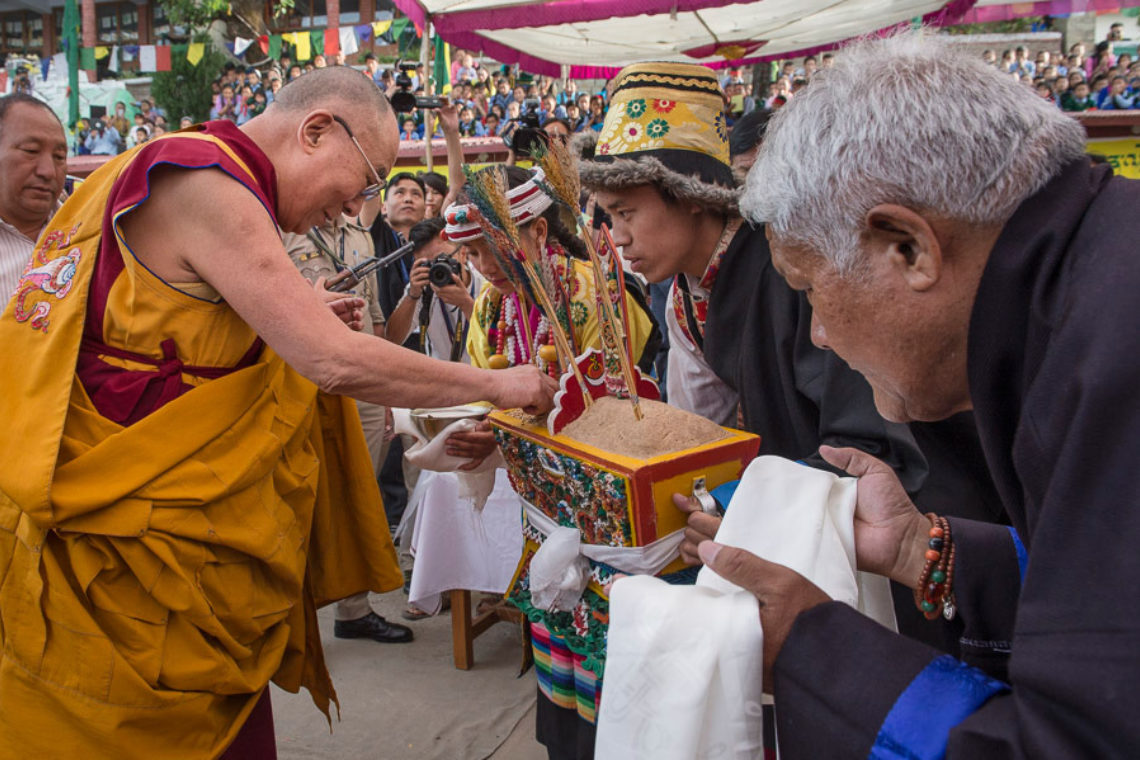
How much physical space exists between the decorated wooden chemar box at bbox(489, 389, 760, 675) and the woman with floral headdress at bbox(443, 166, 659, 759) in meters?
0.04

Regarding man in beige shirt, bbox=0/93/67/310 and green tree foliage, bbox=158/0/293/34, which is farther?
green tree foliage, bbox=158/0/293/34

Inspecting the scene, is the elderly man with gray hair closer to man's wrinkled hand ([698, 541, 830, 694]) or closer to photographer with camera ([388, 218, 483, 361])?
man's wrinkled hand ([698, 541, 830, 694])

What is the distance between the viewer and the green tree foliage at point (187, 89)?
59.2 feet

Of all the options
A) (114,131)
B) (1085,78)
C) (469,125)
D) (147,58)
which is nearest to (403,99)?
(469,125)

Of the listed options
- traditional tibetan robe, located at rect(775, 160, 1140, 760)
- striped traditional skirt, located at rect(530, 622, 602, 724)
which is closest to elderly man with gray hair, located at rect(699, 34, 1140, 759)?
traditional tibetan robe, located at rect(775, 160, 1140, 760)

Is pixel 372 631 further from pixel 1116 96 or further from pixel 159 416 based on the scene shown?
pixel 1116 96

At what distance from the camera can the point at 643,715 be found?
960mm

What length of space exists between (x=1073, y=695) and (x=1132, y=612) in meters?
0.09

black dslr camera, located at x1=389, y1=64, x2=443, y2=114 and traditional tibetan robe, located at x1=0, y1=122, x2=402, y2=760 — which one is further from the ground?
black dslr camera, located at x1=389, y1=64, x2=443, y2=114

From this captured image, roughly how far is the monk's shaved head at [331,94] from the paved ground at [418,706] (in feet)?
6.48

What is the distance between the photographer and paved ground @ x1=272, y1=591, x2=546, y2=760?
261 centimetres

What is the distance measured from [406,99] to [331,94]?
198 cm

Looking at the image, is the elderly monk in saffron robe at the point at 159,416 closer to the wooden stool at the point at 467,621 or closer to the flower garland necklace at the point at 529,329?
the flower garland necklace at the point at 529,329

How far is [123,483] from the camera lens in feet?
4.90
